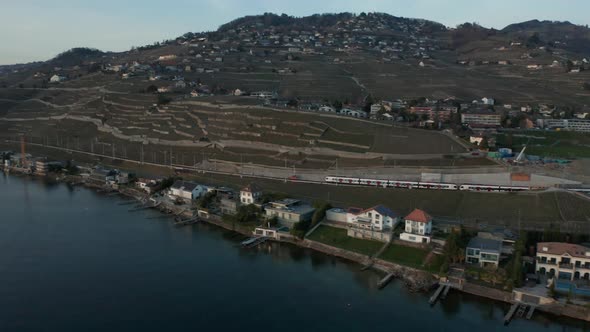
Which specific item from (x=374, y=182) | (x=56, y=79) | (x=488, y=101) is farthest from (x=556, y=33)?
(x=374, y=182)

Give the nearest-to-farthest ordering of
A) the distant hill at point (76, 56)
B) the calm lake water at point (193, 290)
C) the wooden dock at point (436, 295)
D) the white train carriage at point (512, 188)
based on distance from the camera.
Answer: the calm lake water at point (193, 290) → the wooden dock at point (436, 295) → the white train carriage at point (512, 188) → the distant hill at point (76, 56)

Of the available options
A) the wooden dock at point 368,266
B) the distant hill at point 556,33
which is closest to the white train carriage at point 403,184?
the wooden dock at point 368,266

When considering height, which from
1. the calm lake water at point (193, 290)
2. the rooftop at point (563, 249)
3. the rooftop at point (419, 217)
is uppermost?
the rooftop at point (419, 217)

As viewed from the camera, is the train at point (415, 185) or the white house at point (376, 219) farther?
the train at point (415, 185)

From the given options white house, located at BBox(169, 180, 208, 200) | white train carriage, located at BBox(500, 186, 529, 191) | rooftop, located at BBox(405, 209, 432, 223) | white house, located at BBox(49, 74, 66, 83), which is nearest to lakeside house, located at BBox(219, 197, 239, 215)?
white house, located at BBox(169, 180, 208, 200)

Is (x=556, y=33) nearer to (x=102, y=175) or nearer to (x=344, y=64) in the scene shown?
(x=344, y=64)

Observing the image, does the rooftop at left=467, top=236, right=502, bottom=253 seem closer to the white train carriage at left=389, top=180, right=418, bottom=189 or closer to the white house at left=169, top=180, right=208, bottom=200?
the white train carriage at left=389, top=180, right=418, bottom=189

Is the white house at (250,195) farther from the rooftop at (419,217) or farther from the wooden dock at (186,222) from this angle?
the rooftop at (419,217)
